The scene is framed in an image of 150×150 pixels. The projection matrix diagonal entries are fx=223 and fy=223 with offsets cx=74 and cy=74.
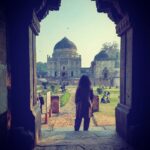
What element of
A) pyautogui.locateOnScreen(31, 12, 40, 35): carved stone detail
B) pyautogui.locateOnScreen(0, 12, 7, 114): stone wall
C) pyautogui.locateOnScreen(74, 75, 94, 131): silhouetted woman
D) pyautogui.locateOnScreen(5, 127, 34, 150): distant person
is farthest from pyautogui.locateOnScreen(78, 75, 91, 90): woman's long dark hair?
pyautogui.locateOnScreen(0, 12, 7, 114): stone wall

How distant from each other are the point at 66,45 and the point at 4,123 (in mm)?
63648

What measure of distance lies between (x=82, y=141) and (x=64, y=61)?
6690 cm

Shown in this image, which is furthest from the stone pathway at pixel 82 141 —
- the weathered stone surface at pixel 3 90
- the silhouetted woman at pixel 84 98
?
the weathered stone surface at pixel 3 90

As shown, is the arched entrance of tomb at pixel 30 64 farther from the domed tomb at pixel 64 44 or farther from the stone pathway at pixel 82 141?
the domed tomb at pixel 64 44

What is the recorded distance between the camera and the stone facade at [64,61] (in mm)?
67125

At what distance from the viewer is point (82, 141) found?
456cm

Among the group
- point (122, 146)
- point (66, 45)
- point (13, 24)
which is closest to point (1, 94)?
point (13, 24)

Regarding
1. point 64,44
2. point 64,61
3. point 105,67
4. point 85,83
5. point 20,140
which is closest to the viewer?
point 20,140

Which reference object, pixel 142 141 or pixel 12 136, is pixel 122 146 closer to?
pixel 142 141

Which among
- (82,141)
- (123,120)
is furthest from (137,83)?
(82,141)

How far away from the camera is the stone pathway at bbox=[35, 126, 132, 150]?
4160 mm

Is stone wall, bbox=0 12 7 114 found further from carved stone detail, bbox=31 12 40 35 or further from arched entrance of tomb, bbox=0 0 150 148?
carved stone detail, bbox=31 12 40 35

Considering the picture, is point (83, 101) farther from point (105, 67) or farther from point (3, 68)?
point (105, 67)

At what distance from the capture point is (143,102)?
4.31m
